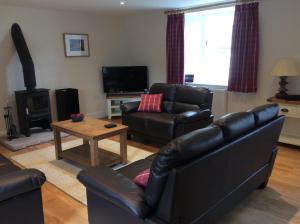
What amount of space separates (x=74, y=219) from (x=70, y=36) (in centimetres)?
413

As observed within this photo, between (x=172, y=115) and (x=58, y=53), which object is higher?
(x=58, y=53)

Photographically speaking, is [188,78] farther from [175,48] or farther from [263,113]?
[263,113]

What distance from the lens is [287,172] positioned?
3.26m

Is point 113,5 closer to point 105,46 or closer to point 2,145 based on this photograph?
point 105,46

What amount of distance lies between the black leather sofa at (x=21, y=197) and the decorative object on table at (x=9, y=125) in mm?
2997

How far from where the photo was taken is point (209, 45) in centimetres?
533

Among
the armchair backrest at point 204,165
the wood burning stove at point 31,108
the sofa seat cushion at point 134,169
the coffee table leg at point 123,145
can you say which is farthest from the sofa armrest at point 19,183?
the wood burning stove at point 31,108

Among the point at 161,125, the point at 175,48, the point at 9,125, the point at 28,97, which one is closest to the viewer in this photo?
the point at 161,125

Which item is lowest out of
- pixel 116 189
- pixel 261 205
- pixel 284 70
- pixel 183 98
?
pixel 261 205

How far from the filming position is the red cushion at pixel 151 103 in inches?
178

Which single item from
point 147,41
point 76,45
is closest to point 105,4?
point 76,45

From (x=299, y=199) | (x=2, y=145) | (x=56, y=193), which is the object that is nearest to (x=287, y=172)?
(x=299, y=199)

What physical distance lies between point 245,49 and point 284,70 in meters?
0.83

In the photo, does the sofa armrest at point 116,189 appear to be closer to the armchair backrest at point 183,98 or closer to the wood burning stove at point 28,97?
the armchair backrest at point 183,98
